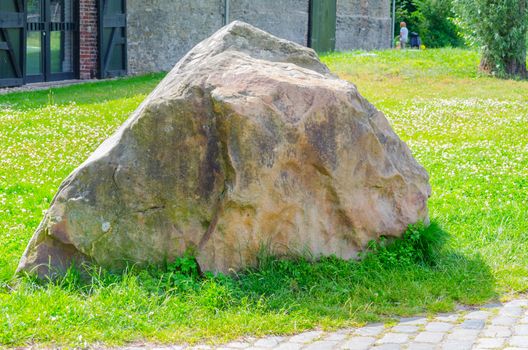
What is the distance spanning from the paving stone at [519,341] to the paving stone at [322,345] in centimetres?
108

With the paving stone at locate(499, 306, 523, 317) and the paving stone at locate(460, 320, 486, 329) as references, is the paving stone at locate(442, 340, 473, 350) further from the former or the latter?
the paving stone at locate(499, 306, 523, 317)

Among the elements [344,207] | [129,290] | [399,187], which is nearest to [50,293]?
[129,290]

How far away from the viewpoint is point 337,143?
263 inches

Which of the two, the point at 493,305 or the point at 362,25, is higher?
the point at 362,25

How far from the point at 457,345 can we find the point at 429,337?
0.20m

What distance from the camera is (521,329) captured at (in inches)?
228

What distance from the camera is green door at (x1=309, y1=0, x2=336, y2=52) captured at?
33.5 m

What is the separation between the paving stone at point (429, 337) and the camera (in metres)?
5.58

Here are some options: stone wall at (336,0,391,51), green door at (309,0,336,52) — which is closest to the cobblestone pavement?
green door at (309,0,336,52)

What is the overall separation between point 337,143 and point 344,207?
1.55 ft

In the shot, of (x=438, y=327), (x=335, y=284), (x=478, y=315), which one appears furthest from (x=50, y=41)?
(x=438, y=327)

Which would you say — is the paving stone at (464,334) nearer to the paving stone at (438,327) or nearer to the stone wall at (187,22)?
the paving stone at (438,327)

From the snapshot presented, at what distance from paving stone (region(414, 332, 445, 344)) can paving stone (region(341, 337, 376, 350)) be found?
11.2 inches

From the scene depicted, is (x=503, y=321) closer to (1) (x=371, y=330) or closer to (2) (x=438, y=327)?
(2) (x=438, y=327)
